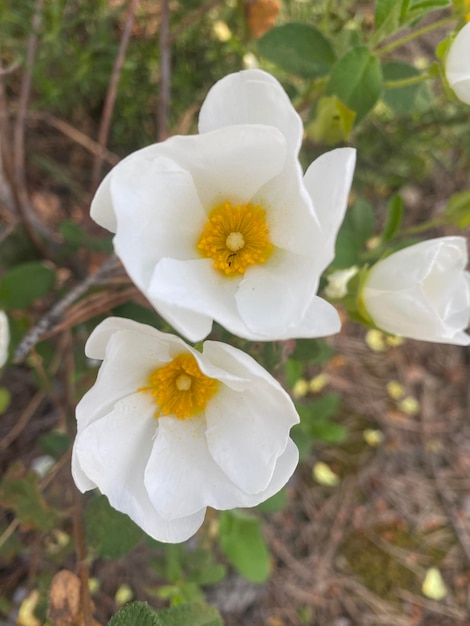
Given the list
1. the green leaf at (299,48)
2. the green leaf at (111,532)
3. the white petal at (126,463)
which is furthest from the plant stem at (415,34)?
the green leaf at (111,532)

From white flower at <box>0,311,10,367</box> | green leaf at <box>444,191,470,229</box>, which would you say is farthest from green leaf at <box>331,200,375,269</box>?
white flower at <box>0,311,10,367</box>

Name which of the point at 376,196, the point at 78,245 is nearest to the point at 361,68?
the point at 78,245

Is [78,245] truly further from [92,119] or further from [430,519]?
[430,519]

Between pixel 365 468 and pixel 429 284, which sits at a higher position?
pixel 429 284

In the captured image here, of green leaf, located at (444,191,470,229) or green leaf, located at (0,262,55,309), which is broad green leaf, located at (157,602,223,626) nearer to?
green leaf, located at (0,262,55,309)

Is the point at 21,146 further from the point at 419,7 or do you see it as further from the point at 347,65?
the point at 419,7

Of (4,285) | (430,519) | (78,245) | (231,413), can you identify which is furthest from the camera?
(430,519)
